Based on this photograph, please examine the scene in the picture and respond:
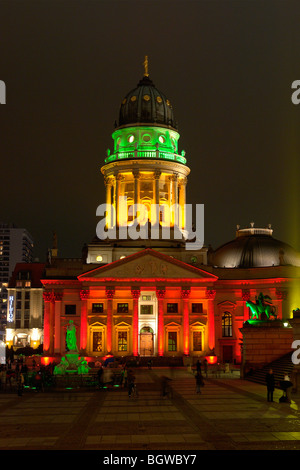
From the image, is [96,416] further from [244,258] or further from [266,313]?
[244,258]

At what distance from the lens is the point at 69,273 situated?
260 feet

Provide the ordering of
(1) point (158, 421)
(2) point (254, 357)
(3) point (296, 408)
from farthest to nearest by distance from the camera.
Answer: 1. (2) point (254, 357)
2. (3) point (296, 408)
3. (1) point (158, 421)

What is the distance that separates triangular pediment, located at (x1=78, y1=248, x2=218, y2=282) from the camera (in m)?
75.6

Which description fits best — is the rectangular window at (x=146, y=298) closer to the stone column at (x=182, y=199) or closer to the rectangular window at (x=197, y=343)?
the rectangular window at (x=197, y=343)

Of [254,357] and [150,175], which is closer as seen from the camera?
[254,357]

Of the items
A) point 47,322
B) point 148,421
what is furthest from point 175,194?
point 148,421

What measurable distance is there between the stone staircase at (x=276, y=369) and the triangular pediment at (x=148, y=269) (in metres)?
28.4

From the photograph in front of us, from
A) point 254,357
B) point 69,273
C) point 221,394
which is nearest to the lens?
point 221,394

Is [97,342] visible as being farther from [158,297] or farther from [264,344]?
[264,344]

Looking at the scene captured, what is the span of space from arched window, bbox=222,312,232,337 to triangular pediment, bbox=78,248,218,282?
21.8ft

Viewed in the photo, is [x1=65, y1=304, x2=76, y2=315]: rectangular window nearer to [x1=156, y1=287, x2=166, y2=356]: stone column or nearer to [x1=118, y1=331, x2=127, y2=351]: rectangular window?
[x1=118, y1=331, x2=127, y2=351]: rectangular window

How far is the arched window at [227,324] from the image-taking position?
79.3 metres

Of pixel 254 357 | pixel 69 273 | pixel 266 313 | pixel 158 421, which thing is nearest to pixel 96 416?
pixel 158 421
